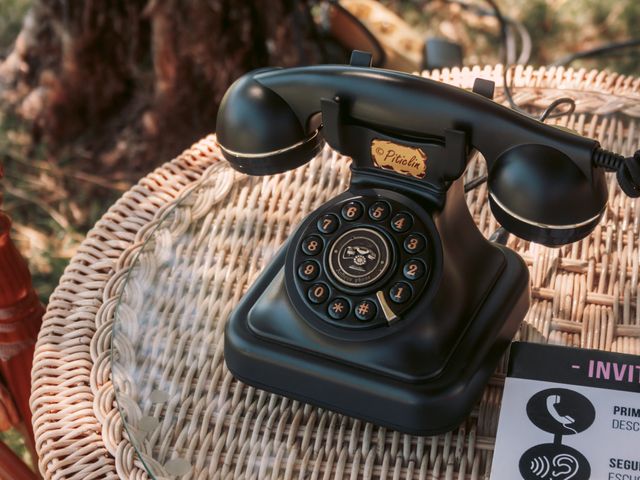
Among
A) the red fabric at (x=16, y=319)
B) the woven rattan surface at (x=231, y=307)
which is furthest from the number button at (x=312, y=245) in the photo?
the red fabric at (x=16, y=319)

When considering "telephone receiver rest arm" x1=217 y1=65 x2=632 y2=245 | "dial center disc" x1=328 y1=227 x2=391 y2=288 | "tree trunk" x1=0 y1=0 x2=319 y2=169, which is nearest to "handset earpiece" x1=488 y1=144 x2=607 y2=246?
"telephone receiver rest arm" x1=217 y1=65 x2=632 y2=245

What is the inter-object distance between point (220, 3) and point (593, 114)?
677mm

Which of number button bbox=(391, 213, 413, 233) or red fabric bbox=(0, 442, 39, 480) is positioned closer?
number button bbox=(391, 213, 413, 233)

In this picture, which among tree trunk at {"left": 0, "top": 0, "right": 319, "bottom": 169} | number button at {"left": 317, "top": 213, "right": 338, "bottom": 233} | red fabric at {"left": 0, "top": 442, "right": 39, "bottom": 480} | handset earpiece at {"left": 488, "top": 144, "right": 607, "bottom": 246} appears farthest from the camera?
tree trunk at {"left": 0, "top": 0, "right": 319, "bottom": 169}

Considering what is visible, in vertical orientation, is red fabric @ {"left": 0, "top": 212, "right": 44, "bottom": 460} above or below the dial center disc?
below

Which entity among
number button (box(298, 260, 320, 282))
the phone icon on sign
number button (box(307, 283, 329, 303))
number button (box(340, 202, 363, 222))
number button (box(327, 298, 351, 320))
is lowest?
the phone icon on sign

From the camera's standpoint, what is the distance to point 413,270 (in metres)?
0.74

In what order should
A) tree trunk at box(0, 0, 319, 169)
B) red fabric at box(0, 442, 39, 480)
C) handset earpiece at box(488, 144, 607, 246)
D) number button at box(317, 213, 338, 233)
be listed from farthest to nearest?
1. tree trunk at box(0, 0, 319, 169)
2. red fabric at box(0, 442, 39, 480)
3. number button at box(317, 213, 338, 233)
4. handset earpiece at box(488, 144, 607, 246)

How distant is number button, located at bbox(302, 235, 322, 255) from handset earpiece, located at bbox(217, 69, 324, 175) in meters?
0.07

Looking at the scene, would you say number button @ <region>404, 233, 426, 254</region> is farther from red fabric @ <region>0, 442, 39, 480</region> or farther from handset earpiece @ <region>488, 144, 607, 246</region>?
red fabric @ <region>0, 442, 39, 480</region>

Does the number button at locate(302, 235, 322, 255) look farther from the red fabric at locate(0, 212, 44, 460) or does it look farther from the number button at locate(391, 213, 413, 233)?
the red fabric at locate(0, 212, 44, 460)

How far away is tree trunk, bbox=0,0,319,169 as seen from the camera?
1.54 metres

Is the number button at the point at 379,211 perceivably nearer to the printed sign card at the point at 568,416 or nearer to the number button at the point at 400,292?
the number button at the point at 400,292

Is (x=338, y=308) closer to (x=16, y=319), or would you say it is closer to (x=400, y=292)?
(x=400, y=292)
